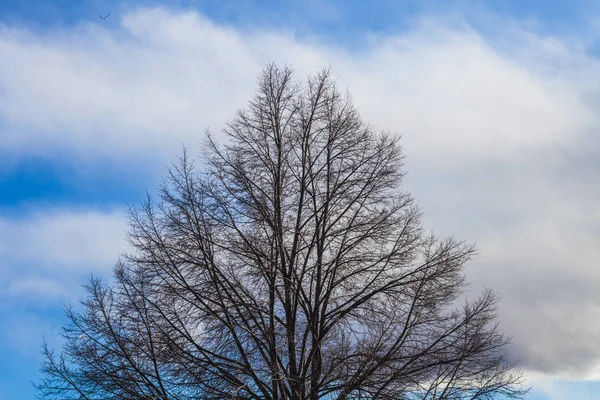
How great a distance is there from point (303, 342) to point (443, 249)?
3.37 metres

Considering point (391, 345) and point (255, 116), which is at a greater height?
point (255, 116)

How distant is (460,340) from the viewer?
15062mm

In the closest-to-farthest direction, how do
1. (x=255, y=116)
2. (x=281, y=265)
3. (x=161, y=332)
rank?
(x=161, y=332) < (x=281, y=265) < (x=255, y=116)

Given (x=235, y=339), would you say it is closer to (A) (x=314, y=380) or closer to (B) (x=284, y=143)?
(A) (x=314, y=380)

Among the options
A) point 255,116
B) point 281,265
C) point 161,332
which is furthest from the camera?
point 255,116

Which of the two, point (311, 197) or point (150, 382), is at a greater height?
point (311, 197)

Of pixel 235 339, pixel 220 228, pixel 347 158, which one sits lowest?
pixel 235 339

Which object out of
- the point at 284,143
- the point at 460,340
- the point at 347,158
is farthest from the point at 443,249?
the point at 284,143

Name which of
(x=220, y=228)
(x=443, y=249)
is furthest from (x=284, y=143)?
(x=443, y=249)

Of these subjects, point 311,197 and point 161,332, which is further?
point 311,197

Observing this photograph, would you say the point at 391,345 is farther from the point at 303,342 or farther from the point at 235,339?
the point at 235,339

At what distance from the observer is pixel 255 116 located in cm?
1647

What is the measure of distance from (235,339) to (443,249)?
14.8 ft

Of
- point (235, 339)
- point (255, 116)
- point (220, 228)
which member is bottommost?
point (235, 339)
